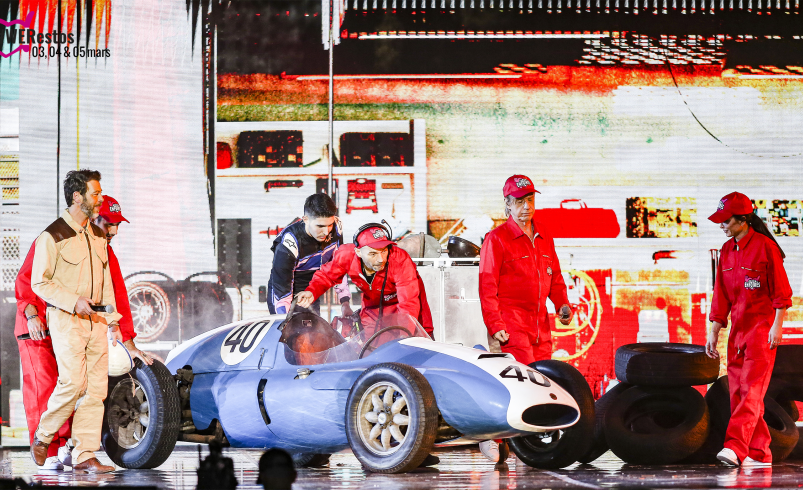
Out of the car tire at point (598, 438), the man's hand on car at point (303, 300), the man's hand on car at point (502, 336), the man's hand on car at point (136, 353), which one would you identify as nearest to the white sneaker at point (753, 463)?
the car tire at point (598, 438)

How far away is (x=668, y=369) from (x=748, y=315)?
0.60 meters

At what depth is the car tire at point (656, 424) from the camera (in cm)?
538

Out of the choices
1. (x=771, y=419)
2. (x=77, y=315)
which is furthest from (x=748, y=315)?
(x=77, y=315)

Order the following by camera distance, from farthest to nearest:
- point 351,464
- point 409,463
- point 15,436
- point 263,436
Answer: point 15,436 → point 351,464 → point 263,436 → point 409,463

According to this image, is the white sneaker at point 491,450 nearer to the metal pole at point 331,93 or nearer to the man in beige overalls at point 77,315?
the man in beige overalls at point 77,315

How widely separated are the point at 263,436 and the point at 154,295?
3.05 m

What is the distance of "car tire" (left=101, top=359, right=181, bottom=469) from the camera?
5160mm

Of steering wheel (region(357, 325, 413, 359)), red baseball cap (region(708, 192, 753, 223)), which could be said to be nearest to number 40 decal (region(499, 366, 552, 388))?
steering wheel (region(357, 325, 413, 359))

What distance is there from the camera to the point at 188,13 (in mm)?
7859

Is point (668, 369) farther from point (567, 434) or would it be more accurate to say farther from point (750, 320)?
point (567, 434)

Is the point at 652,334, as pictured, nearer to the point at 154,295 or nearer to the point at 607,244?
the point at 607,244

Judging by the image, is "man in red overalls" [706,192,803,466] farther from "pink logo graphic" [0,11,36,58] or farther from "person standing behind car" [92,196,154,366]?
"pink logo graphic" [0,11,36,58]

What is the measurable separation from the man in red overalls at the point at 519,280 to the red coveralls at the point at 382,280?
42 centimetres

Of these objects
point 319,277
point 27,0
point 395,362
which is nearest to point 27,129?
point 27,0
